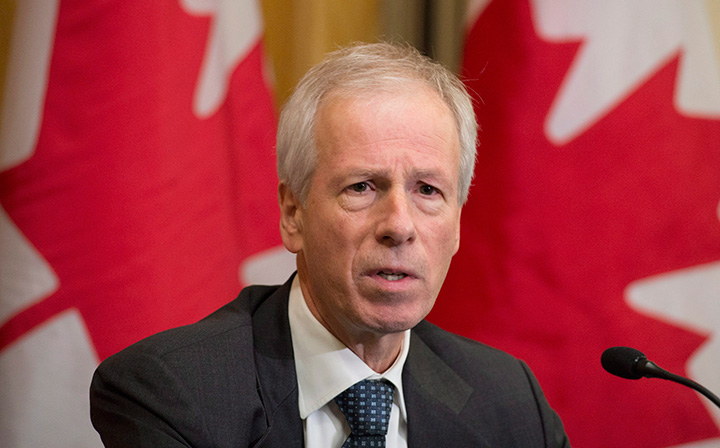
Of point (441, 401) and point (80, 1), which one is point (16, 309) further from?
point (441, 401)

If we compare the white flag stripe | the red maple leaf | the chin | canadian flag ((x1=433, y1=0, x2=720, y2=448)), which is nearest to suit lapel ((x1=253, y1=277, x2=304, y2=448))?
the chin

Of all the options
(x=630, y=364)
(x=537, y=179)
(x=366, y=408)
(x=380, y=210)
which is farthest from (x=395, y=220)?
(x=537, y=179)

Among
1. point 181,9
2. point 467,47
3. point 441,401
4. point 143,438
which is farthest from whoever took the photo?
point 467,47

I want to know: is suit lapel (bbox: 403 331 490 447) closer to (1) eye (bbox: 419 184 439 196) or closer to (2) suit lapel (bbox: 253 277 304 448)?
(2) suit lapel (bbox: 253 277 304 448)

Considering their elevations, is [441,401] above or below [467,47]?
below

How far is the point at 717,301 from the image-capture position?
2447 millimetres

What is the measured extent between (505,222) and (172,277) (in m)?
1.11

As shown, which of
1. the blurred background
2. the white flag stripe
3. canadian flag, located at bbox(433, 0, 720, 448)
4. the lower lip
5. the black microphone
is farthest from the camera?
canadian flag, located at bbox(433, 0, 720, 448)

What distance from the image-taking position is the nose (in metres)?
1.42

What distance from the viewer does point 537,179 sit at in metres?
2.46

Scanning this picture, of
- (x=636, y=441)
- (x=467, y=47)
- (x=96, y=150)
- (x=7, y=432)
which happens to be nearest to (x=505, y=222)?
(x=467, y=47)

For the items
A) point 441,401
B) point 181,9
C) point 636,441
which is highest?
point 181,9

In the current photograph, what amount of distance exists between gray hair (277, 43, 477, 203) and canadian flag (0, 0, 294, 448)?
619mm

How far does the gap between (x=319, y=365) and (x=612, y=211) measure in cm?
130
